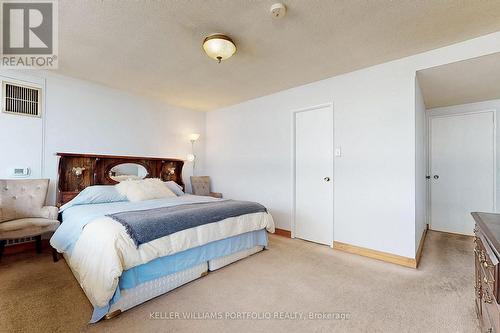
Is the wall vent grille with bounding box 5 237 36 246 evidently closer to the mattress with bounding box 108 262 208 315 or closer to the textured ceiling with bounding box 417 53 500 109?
the mattress with bounding box 108 262 208 315

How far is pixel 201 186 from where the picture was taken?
478cm

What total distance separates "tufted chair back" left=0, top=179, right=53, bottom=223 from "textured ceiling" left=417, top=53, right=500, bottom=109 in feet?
16.1

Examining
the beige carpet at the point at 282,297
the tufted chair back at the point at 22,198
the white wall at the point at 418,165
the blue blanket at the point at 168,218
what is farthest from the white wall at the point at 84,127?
the white wall at the point at 418,165

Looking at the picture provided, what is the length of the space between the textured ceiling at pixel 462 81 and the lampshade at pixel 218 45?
2234 mm

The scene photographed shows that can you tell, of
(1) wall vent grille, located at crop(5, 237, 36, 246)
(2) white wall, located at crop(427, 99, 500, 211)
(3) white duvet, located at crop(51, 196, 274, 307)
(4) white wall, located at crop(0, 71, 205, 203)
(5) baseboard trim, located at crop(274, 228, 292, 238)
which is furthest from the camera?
(5) baseboard trim, located at crop(274, 228, 292, 238)

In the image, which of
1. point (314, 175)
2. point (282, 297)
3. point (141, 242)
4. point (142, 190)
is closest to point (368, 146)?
point (314, 175)

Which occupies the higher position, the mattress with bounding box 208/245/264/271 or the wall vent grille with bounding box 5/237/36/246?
the wall vent grille with bounding box 5/237/36/246

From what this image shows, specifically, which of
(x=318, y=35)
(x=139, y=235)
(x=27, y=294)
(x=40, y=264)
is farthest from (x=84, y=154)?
(x=318, y=35)

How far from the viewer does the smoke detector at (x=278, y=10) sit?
1.81 m

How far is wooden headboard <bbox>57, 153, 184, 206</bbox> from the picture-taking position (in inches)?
126

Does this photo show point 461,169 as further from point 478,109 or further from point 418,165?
point 418,165

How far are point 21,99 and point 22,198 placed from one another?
1.29 meters

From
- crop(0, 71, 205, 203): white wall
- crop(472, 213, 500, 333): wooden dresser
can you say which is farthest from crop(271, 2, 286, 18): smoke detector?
crop(0, 71, 205, 203): white wall

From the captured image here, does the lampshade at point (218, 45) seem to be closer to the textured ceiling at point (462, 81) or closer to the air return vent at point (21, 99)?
the textured ceiling at point (462, 81)
